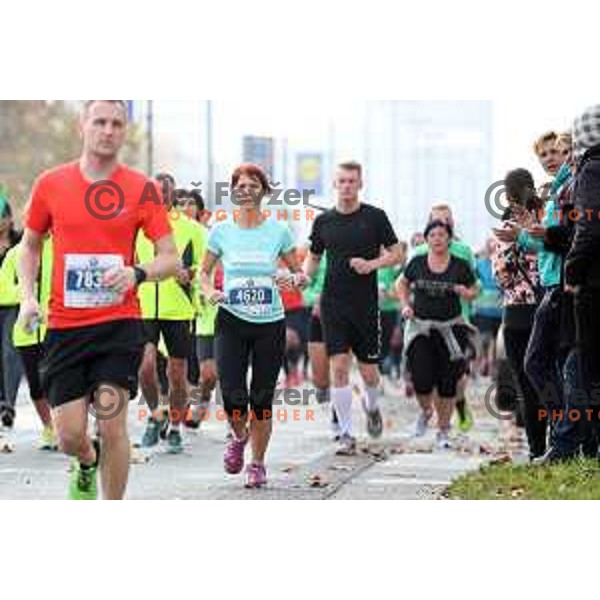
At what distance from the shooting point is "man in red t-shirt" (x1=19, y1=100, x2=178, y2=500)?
773cm

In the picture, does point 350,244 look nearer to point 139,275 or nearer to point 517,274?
point 517,274

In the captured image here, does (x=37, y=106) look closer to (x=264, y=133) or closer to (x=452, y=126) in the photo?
(x=264, y=133)

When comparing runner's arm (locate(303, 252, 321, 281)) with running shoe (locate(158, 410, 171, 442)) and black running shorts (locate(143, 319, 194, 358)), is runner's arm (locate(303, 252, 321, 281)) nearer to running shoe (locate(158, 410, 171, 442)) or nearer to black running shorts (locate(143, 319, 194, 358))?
black running shorts (locate(143, 319, 194, 358))

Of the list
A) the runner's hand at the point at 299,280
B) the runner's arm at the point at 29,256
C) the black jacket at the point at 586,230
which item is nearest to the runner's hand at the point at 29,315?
the runner's arm at the point at 29,256

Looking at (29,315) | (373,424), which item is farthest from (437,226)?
(29,315)

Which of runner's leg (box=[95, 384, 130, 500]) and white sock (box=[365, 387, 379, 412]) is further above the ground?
Result: runner's leg (box=[95, 384, 130, 500])

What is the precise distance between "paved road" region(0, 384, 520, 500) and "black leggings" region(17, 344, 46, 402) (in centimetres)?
39

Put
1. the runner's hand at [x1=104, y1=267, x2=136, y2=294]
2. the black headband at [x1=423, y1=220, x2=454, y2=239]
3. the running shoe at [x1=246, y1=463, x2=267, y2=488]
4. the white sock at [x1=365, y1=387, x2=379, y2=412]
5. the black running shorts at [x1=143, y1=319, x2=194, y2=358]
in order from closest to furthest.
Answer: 1. the runner's hand at [x1=104, y1=267, x2=136, y2=294]
2. the running shoe at [x1=246, y1=463, x2=267, y2=488]
3. the black running shorts at [x1=143, y1=319, x2=194, y2=358]
4. the white sock at [x1=365, y1=387, x2=379, y2=412]
5. the black headband at [x1=423, y1=220, x2=454, y2=239]

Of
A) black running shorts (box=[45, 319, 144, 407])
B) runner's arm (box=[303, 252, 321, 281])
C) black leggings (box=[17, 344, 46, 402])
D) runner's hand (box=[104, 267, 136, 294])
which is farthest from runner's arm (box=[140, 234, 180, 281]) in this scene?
black leggings (box=[17, 344, 46, 402])

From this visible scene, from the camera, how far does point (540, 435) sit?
11047 mm

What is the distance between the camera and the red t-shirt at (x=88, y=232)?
7730 mm

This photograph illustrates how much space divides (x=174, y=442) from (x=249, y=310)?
2611 millimetres
